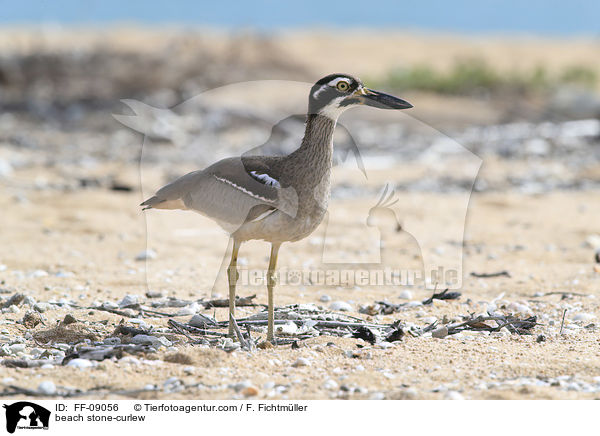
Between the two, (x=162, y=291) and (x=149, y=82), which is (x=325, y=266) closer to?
(x=162, y=291)

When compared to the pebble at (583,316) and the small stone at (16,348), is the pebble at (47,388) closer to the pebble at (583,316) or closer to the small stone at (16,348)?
the small stone at (16,348)

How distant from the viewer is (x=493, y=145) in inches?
547

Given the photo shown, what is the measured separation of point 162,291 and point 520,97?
14401 mm

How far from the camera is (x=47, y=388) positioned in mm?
3611

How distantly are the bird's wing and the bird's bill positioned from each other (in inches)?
27.0

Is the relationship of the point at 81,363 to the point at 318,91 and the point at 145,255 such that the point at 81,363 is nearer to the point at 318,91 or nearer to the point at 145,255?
the point at 318,91

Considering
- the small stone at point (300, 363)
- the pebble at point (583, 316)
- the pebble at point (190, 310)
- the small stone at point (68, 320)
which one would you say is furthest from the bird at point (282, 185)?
the pebble at point (583, 316)

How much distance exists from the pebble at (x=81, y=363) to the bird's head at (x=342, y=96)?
200 centimetres

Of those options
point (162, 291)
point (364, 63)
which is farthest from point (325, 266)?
point (364, 63)

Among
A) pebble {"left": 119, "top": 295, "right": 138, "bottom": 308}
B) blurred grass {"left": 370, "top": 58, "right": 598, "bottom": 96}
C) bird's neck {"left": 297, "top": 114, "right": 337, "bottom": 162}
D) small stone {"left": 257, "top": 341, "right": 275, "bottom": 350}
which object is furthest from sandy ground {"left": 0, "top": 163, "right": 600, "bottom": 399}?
blurred grass {"left": 370, "top": 58, "right": 598, "bottom": 96}

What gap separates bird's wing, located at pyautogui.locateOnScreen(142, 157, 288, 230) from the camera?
4484mm

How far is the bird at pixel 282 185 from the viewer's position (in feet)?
14.6

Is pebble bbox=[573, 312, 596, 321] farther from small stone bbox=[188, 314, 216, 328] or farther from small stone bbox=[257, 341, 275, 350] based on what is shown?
small stone bbox=[188, 314, 216, 328]
